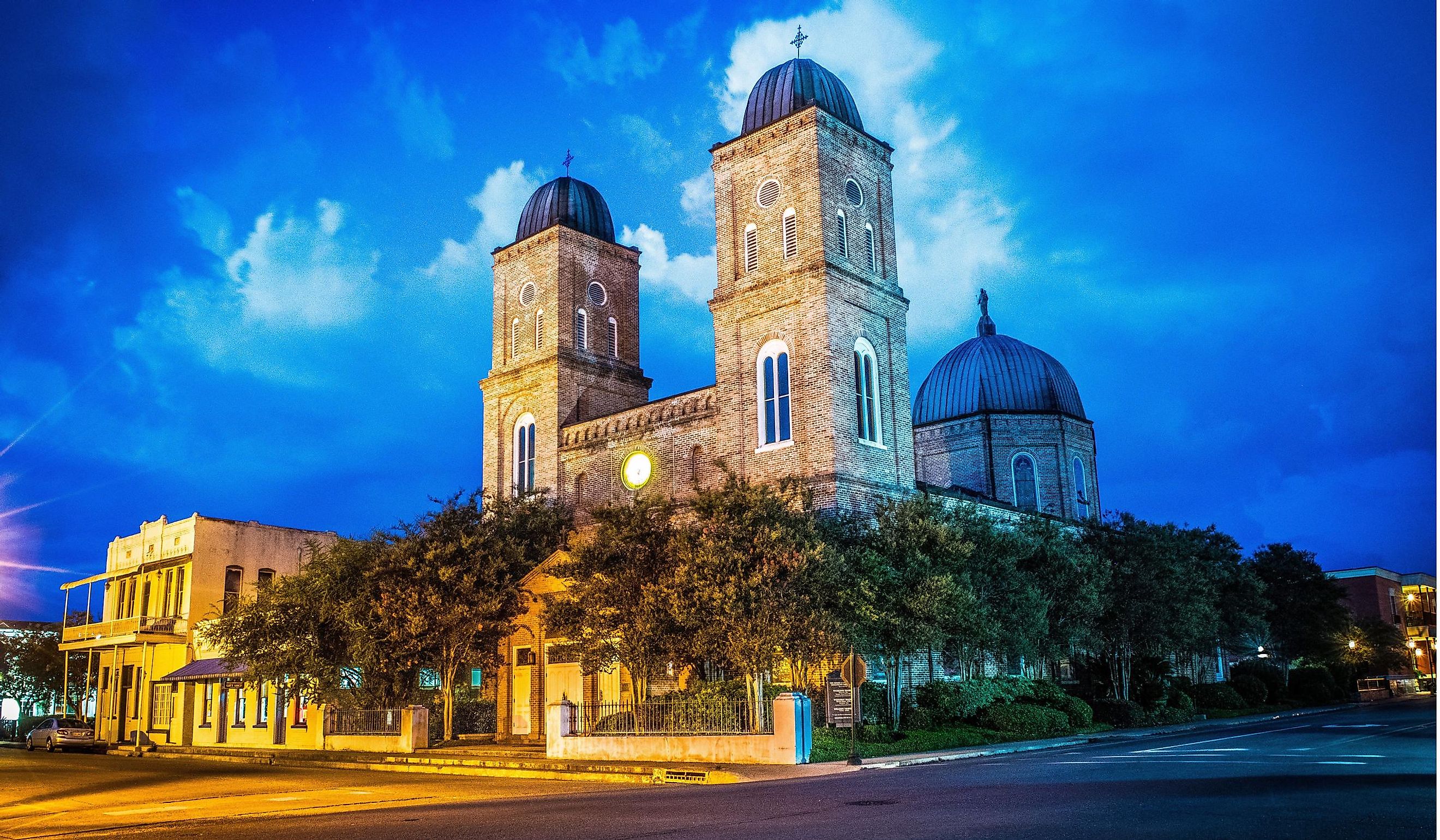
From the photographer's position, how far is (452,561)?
104 feet

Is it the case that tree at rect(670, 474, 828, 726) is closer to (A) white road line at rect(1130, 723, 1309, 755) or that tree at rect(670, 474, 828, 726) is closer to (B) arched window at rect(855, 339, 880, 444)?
(A) white road line at rect(1130, 723, 1309, 755)

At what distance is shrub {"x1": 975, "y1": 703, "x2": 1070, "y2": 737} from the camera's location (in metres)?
30.2

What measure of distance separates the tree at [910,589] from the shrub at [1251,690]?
2371 cm

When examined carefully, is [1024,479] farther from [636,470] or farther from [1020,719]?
[1020,719]

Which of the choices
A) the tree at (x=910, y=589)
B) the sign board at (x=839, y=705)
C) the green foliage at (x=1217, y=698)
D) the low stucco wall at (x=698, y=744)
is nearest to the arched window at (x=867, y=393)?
the tree at (x=910, y=589)

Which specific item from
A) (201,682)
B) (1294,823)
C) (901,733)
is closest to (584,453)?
(201,682)

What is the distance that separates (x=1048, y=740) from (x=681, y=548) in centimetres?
1092

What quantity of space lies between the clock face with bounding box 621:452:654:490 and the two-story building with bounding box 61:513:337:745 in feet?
39.5

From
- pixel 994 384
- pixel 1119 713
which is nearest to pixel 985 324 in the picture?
pixel 994 384

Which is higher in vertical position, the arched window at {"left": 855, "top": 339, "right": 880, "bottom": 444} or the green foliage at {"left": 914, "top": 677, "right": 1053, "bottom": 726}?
the arched window at {"left": 855, "top": 339, "right": 880, "bottom": 444}

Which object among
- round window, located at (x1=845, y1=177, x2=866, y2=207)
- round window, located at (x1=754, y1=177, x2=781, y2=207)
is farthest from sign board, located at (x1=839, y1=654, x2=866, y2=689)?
round window, located at (x1=845, y1=177, x2=866, y2=207)

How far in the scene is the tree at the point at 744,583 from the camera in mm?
24828

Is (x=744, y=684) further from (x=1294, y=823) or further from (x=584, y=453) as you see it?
(x=584, y=453)

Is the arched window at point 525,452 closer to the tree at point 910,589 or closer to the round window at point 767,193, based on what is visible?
the round window at point 767,193
